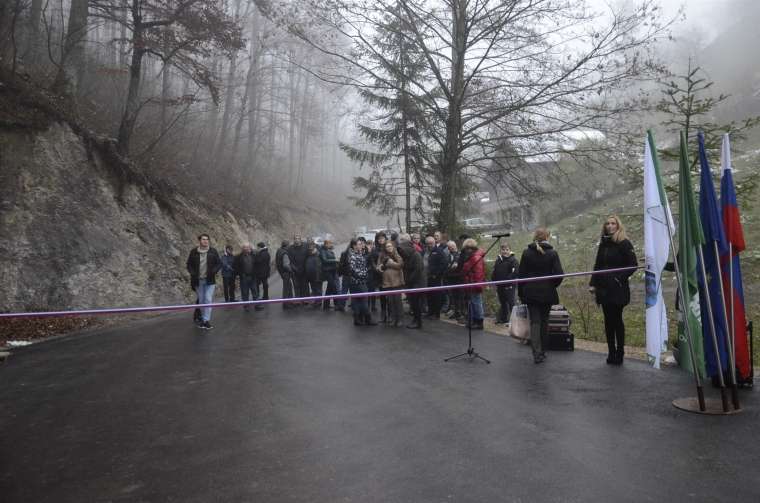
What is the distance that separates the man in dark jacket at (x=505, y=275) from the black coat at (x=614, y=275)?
3.72 metres

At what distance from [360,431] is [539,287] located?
13.3 feet

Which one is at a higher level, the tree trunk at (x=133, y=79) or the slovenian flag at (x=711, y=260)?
the tree trunk at (x=133, y=79)

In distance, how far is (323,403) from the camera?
605 centimetres

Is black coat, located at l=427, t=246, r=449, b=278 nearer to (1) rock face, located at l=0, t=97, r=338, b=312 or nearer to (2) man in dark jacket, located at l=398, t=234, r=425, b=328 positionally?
(2) man in dark jacket, located at l=398, t=234, r=425, b=328

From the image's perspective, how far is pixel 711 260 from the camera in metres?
5.84

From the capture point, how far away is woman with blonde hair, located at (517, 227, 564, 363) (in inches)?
316

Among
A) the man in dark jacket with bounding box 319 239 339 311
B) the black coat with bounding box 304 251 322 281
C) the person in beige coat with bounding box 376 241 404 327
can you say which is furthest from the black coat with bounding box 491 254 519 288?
the black coat with bounding box 304 251 322 281

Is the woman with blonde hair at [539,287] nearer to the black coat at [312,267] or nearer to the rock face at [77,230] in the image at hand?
the black coat at [312,267]

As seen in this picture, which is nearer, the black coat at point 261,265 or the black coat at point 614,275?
the black coat at point 614,275

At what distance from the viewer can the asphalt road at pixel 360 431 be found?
3936 millimetres

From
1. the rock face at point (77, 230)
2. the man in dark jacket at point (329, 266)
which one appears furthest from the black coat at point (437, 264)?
the rock face at point (77, 230)

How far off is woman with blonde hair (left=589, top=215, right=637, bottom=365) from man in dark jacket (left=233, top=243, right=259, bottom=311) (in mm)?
9322

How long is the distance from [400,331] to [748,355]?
6.26 metres

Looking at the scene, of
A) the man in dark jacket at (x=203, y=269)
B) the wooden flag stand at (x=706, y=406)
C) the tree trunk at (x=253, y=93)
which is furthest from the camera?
the tree trunk at (x=253, y=93)
